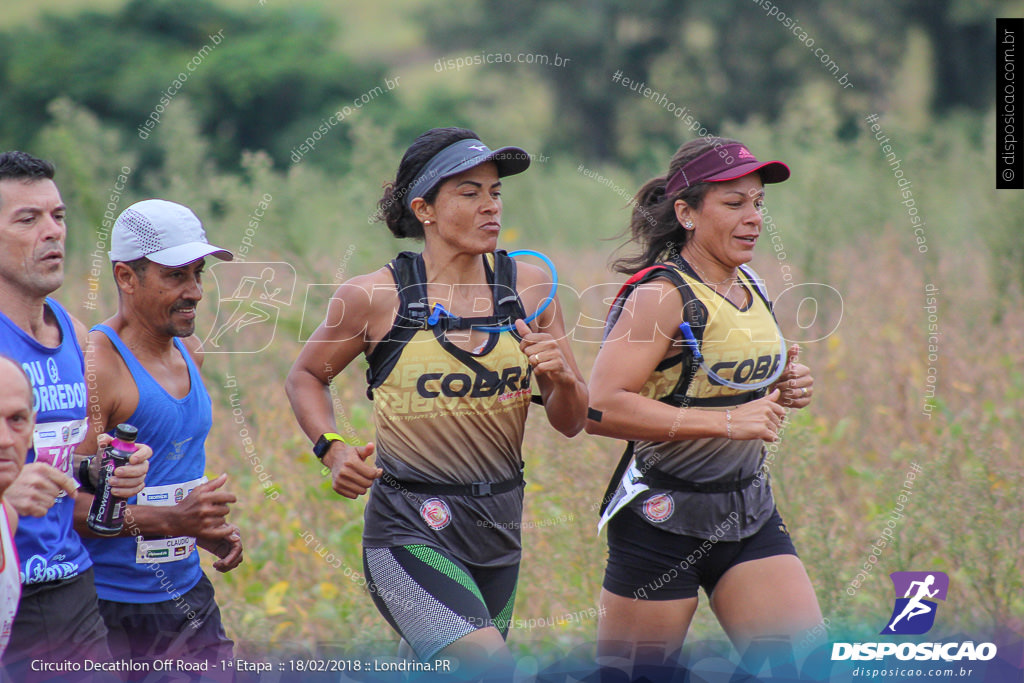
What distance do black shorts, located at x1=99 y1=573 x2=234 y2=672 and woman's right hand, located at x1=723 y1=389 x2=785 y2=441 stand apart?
176 centimetres

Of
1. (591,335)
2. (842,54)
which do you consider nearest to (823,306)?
(591,335)

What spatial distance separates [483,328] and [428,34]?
20409mm

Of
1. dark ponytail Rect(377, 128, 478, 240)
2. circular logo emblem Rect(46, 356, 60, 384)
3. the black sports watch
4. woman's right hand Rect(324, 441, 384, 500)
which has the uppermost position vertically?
dark ponytail Rect(377, 128, 478, 240)

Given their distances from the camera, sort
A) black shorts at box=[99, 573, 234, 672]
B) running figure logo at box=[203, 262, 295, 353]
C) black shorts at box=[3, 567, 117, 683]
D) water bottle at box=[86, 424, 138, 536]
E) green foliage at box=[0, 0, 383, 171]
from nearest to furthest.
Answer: black shorts at box=[3, 567, 117, 683], water bottle at box=[86, 424, 138, 536], black shorts at box=[99, 573, 234, 672], running figure logo at box=[203, 262, 295, 353], green foliage at box=[0, 0, 383, 171]

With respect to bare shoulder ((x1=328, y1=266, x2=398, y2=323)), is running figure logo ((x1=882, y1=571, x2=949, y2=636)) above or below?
below

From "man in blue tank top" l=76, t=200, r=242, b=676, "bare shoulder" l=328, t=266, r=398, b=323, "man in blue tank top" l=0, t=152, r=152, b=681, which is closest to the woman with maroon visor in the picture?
"bare shoulder" l=328, t=266, r=398, b=323

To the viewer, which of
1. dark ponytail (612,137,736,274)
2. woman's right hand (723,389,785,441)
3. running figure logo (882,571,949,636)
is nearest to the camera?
woman's right hand (723,389,785,441)

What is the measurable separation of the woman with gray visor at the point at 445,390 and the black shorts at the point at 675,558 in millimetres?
388

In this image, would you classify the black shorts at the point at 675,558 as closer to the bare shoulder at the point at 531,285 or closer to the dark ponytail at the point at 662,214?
the bare shoulder at the point at 531,285

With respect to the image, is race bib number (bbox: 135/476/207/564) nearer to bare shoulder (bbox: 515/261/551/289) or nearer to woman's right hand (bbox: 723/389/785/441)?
bare shoulder (bbox: 515/261/551/289)

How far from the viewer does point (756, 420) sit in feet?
11.1

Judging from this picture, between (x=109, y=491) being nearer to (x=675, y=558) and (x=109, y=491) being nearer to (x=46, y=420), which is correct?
(x=46, y=420)

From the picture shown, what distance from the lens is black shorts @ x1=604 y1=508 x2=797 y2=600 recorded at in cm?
354

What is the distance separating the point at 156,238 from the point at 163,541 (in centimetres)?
93
